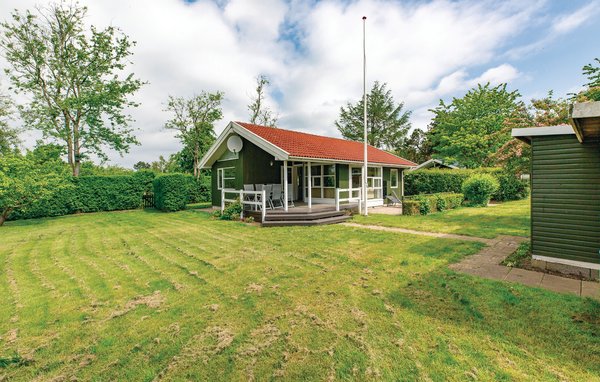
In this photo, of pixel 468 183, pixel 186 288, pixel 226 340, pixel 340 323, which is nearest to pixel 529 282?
pixel 340 323

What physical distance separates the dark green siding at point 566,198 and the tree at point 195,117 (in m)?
26.7

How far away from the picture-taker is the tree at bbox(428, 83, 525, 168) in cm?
2531

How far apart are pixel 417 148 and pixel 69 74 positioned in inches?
1753

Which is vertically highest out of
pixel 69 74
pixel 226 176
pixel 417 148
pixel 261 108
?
pixel 261 108

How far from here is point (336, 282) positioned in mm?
4531

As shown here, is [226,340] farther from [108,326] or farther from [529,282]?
[529,282]

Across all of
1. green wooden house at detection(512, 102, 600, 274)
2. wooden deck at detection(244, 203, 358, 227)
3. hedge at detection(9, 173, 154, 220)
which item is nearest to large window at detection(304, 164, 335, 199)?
wooden deck at detection(244, 203, 358, 227)

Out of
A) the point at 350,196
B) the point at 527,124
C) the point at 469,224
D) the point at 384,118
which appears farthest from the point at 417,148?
the point at 469,224

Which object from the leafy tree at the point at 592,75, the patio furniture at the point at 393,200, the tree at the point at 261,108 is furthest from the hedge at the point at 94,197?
the leafy tree at the point at 592,75

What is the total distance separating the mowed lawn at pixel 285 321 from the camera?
2467 millimetres

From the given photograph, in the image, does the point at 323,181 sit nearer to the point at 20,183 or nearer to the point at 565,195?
the point at 565,195

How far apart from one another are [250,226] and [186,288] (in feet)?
20.1

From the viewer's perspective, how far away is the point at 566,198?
489cm

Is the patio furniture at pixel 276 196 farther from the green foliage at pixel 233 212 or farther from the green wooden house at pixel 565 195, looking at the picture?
the green wooden house at pixel 565 195
